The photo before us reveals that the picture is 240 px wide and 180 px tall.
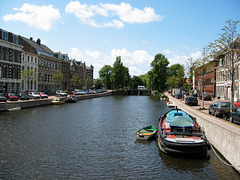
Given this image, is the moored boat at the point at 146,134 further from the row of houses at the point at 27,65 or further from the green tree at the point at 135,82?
the green tree at the point at 135,82

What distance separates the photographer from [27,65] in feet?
198

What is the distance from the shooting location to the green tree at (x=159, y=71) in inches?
3888

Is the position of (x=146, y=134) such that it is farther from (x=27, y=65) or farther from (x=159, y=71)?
(x=159, y=71)

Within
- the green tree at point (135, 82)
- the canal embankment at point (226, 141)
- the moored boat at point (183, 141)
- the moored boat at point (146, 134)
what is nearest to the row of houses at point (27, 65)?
the moored boat at point (146, 134)


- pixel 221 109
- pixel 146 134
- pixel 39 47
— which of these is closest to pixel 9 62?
pixel 39 47

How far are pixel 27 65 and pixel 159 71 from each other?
Result: 5679cm

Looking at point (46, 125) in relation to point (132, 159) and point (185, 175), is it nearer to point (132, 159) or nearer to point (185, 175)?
point (132, 159)

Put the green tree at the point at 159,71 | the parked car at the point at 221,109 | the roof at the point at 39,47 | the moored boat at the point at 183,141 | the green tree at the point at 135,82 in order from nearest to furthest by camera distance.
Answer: the moored boat at the point at 183,141 < the parked car at the point at 221,109 < the roof at the point at 39,47 < the green tree at the point at 159,71 < the green tree at the point at 135,82

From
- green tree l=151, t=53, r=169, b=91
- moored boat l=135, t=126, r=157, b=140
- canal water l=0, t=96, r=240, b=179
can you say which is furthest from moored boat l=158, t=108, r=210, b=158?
green tree l=151, t=53, r=169, b=91

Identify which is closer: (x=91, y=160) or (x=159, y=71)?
(x=91, y=160)

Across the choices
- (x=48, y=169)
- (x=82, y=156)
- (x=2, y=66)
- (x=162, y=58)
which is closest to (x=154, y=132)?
(x=82, y=156)

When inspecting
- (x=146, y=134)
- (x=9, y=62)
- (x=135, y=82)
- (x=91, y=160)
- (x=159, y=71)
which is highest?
(x=159, y=71)

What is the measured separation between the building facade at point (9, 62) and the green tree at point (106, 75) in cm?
8014

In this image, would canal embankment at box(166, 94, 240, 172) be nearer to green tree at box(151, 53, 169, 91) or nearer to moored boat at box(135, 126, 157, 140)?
moored boat at box(135, 126, 157, 140)
